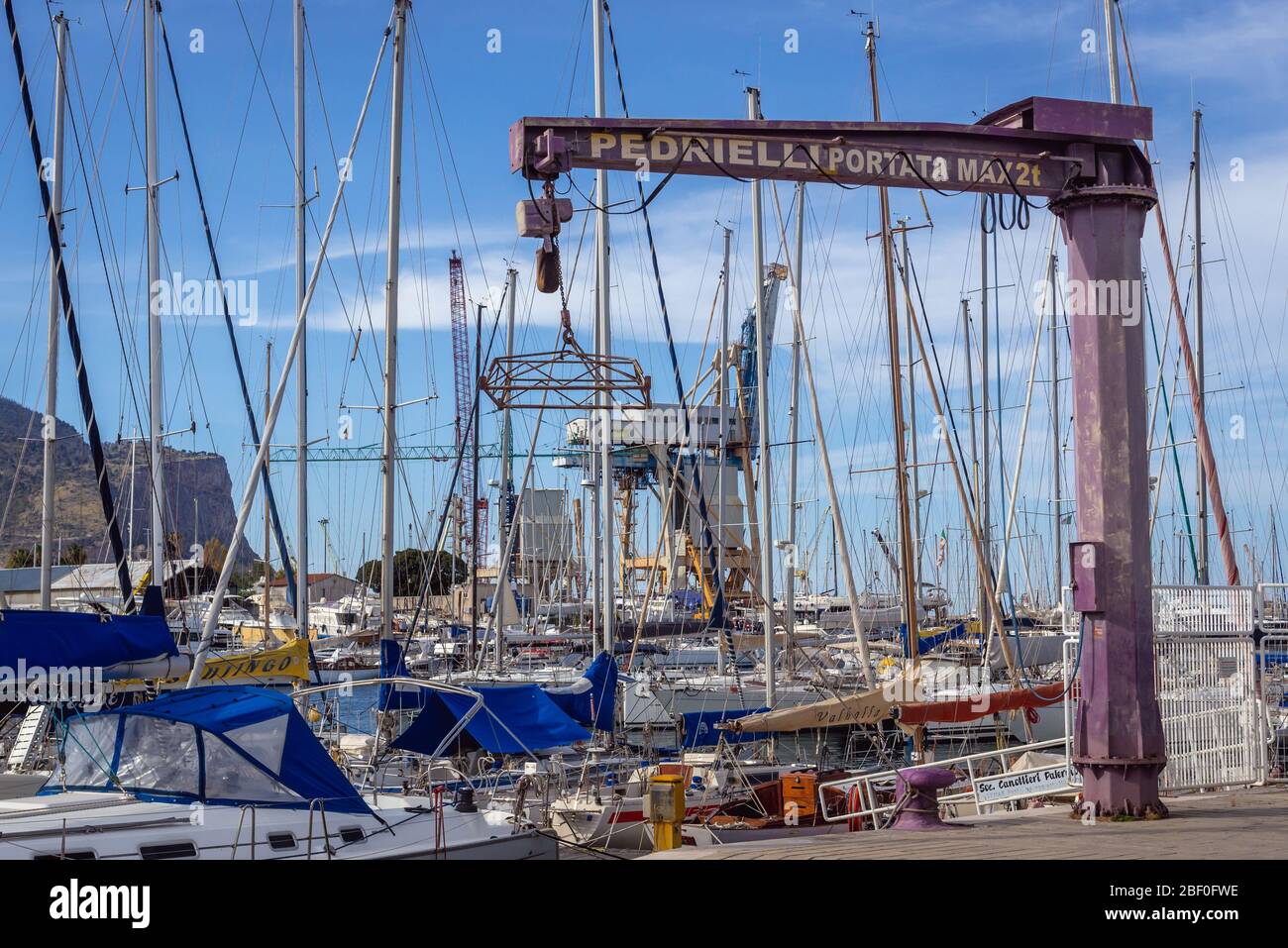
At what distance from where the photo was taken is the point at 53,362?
27531mm

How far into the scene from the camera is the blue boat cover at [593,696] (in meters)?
22.8

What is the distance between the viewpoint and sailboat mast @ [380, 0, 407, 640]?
2291cm

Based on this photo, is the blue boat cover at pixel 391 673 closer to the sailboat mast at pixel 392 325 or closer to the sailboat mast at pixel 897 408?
the sailboat mast at pixel 392 325

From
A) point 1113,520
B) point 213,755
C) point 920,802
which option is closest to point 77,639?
point 213,755

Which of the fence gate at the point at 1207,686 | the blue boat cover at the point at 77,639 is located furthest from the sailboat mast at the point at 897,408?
the blue boat cover at the point at 77,639

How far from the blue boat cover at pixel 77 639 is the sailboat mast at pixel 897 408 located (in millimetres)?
15214

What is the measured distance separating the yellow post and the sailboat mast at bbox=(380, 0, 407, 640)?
823cm

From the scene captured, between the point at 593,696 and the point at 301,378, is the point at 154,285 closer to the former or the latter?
the point at 301,378

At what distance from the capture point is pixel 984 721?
36.1 meters

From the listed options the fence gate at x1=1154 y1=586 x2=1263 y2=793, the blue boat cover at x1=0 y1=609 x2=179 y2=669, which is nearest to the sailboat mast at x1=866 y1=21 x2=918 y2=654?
the fence gate at x1=1154 y1=586 x2=1263 y2=793

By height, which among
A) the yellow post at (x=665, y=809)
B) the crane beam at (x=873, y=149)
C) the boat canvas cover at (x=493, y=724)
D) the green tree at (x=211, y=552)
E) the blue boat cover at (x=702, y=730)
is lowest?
the blue boat cover at (x=702, y=730)

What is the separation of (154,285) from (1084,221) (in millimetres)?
22645
